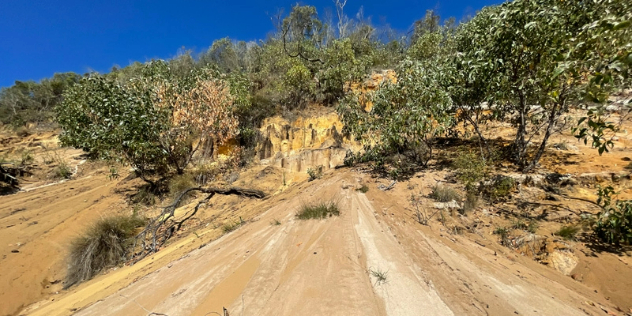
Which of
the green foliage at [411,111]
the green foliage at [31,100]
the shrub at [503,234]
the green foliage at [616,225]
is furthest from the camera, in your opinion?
the green foliage at [31,100]

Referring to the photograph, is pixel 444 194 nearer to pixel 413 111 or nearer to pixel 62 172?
pixel 413 111

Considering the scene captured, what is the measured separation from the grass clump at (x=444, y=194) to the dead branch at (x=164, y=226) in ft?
18.3

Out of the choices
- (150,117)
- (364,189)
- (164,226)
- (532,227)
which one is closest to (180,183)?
(150,117)

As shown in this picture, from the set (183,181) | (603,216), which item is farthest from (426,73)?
(183,181)

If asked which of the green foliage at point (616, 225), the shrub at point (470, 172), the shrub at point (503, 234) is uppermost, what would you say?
the shrub at point (470, 172)

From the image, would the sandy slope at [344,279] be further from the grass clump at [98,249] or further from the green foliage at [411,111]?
the green foliage at [411,111]

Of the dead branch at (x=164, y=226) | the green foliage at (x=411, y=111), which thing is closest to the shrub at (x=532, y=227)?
the green foliage at (x=411, y=111)

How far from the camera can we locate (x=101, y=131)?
9656mm

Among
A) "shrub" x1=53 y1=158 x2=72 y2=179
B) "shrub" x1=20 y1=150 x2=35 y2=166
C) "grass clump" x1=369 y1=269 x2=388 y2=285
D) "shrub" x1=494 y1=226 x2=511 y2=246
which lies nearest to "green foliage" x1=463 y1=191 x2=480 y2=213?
"shrub" x1=494 y1=226 x2=511 y2=246

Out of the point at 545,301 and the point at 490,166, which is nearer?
the point at 545,301

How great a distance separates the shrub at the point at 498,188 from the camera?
6.00 metres

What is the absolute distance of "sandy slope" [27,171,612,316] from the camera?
2959mm

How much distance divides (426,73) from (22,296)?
11.3 metres

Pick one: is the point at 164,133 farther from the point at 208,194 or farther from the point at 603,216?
the point at 603,216
